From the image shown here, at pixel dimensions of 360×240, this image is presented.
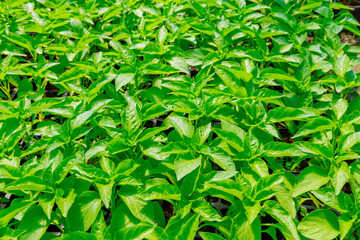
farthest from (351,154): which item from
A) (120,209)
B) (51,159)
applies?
(51,159)

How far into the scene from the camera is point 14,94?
324cm

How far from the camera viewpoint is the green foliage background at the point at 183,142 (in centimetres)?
182

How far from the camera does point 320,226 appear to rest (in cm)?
184

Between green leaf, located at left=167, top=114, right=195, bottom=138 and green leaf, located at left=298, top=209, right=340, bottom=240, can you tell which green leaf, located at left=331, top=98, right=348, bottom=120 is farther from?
green leaf, located at left=167, top=114, right=195, bottom=138

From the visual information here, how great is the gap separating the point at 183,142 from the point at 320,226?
831 mm

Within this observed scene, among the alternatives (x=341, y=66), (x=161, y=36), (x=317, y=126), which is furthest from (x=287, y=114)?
(x=161, y=36)

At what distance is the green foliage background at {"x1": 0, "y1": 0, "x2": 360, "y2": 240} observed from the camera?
1.82m

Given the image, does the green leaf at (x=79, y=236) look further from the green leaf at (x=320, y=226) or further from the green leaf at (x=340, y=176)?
the green leaf at (x=340, y=176)

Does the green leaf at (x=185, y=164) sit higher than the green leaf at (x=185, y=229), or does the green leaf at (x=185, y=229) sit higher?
the green leaf at (x=185, y=164)

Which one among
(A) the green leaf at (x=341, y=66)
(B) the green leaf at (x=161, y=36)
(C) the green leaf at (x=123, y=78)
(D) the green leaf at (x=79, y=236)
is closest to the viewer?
(D) the green leaf at (x=79, y=236)

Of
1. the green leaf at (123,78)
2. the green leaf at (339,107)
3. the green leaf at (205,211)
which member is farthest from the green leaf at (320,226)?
the green leaf at (123,78)

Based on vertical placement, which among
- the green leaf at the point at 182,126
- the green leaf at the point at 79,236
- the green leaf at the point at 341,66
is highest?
the green leaf at the point at 341,66

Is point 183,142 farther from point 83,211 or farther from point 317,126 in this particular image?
point 317,126

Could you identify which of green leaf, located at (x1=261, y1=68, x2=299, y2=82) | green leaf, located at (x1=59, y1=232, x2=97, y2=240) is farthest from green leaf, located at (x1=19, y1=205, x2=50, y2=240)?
green leaf, located at (x1=261, y1=68, x2=299, y2=82)
